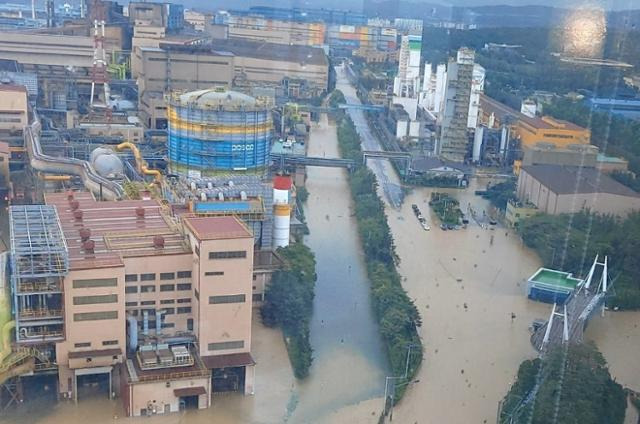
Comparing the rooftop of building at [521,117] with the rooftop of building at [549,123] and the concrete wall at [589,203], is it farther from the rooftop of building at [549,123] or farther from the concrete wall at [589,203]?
the concrete wall at [589,203]

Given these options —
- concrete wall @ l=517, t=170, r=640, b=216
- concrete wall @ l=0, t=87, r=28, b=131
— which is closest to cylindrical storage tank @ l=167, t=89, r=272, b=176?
concrete wall @ l=0, t=87, r=28, b=131

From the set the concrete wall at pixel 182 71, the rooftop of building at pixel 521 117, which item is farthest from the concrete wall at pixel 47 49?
the rooftop of building at pixel 521 117

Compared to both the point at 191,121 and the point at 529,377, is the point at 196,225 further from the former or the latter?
the point at 191,121

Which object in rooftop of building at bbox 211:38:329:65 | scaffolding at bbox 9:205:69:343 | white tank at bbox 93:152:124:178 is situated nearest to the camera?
scaffolding at bbox 9:205:69:343

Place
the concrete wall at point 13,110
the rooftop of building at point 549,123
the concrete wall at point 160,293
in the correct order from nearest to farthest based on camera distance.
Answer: the concrete wall at point 160,293 → the concrete wall at point 13,110 → the rooftop of building at point 549,123

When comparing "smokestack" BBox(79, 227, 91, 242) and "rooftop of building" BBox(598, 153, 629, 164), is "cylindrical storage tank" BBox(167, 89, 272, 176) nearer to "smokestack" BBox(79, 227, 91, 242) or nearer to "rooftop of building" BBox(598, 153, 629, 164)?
"smokestack" BBox(79, 227, 91, 242)

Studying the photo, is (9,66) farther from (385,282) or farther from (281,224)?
(385,282)

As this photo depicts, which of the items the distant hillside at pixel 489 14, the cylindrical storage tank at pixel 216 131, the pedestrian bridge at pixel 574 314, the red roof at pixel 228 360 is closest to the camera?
the red roof at pixel 228 360
